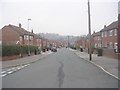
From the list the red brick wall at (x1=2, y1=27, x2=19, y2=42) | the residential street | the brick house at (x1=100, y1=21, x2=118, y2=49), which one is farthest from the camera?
the red brick wall at (x1=2, y1=27, x2=19, y2=42)

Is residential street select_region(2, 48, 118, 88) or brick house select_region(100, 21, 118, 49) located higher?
brick house select_region(100, 21, 118, 49)

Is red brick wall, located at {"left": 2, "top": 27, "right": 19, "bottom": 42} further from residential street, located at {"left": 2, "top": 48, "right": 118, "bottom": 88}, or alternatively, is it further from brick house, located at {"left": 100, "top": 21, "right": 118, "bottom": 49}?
residential street, located at {"left": 2, "top": 48, "right": 118, "bottom": 88}

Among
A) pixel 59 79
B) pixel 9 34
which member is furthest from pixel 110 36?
pixel 59 79

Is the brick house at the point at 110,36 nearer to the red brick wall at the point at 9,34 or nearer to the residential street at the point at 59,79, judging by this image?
the red brick wall at the point at 9,34

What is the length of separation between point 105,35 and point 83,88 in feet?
168

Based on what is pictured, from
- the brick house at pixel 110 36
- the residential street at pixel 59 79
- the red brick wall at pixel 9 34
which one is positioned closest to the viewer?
the residential street at pixel 59 79

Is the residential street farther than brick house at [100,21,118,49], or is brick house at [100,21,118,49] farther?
brick house at [100,21,118,49]

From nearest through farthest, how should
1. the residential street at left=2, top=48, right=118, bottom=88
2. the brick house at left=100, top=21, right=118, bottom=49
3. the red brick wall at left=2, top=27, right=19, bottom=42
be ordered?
the residential street at left=2, top=48, right=118, bottom=88
the brick house at left=100, top=21, right=118, bottom=49
the red brick wall at left=2, top=27, right=19, bottom=42

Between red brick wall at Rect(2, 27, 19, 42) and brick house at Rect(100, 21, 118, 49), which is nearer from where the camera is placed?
brick house at Rect(100, 21, 118, 49)

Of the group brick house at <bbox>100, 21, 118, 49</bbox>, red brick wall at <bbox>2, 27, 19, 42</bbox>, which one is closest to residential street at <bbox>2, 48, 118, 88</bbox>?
brick house at <bbox>100, 21, 118, 49</bbox>

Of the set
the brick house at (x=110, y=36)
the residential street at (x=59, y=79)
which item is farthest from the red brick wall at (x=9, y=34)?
the residential street at (x=59, y=79)

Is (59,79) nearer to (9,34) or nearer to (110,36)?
(110,36)

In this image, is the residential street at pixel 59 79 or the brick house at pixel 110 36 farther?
the brick house at pixel 110 36

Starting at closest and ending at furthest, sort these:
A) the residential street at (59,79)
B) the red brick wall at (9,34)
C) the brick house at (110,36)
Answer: the residential street at (59,79) < the brick house at (110,36) < the red brick wall at (9,34)
